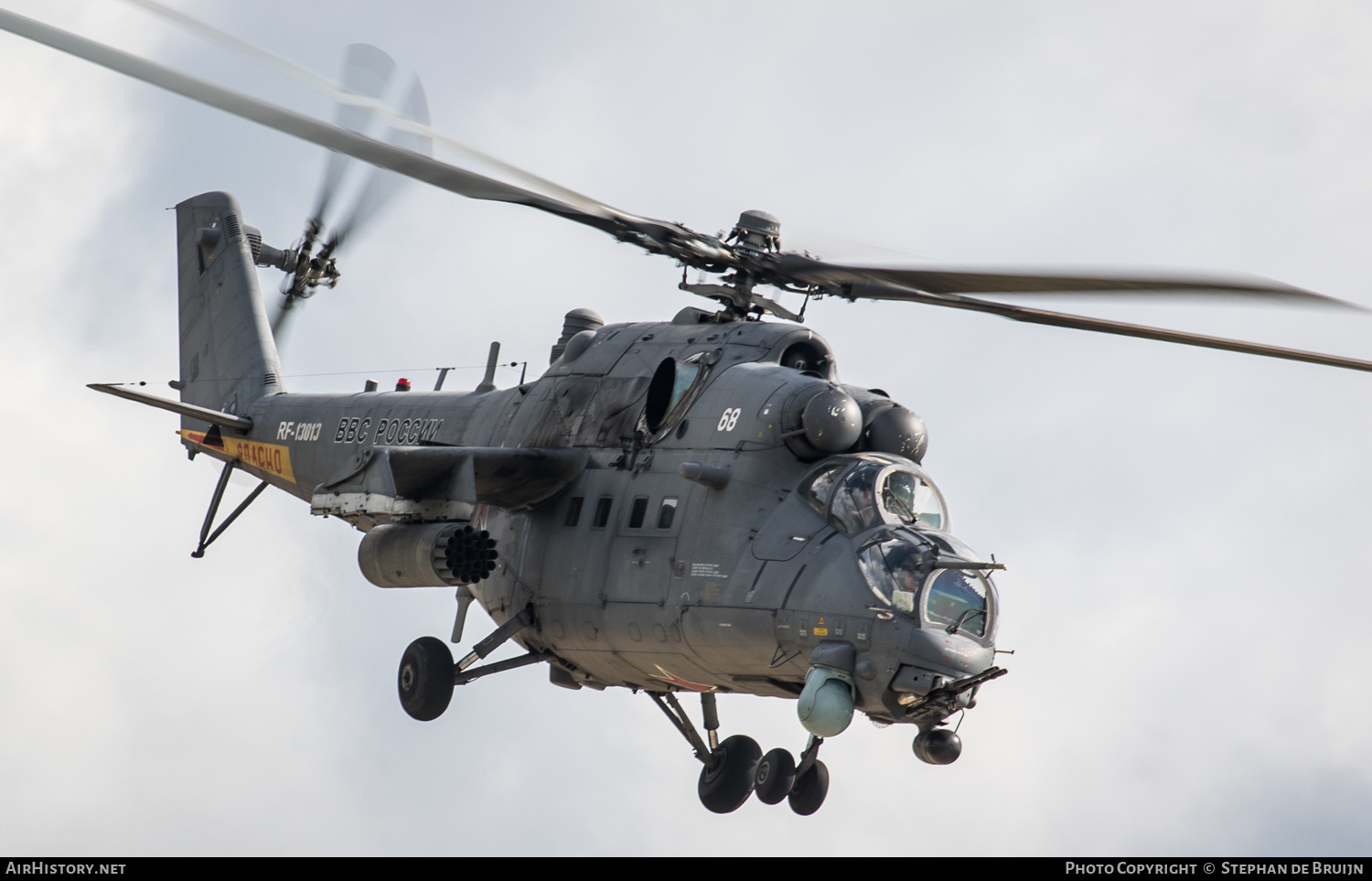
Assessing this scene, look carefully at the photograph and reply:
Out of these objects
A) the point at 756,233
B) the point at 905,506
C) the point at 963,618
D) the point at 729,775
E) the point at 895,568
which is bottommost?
the point at 729,775

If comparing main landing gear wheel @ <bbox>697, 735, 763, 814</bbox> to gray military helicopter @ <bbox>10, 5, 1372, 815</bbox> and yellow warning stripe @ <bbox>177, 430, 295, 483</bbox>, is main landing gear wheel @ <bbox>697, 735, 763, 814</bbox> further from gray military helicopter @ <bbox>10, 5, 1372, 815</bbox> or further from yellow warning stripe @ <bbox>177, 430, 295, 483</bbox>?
yellow warning stripe @ <bbox>177, 430, 295, 483</bbox>

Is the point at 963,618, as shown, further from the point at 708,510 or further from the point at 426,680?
the point at 426,680

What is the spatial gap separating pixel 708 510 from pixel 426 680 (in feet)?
13.9

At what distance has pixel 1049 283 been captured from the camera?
512 inches

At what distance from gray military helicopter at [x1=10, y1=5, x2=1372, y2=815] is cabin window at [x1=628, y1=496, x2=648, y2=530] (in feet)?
0.09

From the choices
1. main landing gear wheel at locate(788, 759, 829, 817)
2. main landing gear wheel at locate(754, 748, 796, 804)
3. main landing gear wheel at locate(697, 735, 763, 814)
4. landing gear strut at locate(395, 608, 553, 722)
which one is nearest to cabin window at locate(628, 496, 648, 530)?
landing gear strut at locate(395, 608, 553, 722)

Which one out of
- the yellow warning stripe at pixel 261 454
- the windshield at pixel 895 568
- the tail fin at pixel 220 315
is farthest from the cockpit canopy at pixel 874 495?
the tail fin at pixel 220 315

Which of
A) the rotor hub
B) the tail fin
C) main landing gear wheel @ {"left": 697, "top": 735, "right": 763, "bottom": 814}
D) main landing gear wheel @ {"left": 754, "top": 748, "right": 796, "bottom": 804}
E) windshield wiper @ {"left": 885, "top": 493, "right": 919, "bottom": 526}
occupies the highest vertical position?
the rotor hub

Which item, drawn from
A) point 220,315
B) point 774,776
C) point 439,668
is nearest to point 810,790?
point 774,776

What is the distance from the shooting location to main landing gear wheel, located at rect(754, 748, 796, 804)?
1562 cm

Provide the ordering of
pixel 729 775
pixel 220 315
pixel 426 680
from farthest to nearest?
1. pixel 220 315
2. pixel 729 775
3. pixel 426 680

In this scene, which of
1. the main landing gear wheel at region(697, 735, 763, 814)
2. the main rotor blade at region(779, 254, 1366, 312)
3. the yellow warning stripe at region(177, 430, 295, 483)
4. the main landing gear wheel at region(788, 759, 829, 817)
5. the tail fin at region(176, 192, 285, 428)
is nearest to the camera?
the main rotor blade at region(779, 254, 1366, 312)
